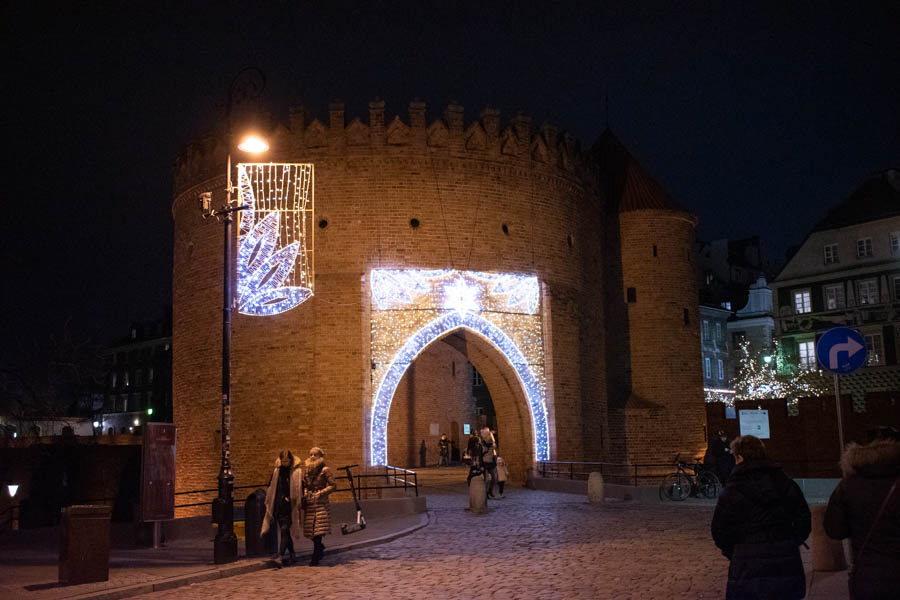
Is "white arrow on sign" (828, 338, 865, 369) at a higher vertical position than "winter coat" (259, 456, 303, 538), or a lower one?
higher

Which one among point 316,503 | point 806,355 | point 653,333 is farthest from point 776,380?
point 316,503

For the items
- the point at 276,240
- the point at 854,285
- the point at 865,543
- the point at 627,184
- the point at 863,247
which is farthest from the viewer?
the point at 854,285

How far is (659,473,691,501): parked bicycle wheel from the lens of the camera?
738 inches

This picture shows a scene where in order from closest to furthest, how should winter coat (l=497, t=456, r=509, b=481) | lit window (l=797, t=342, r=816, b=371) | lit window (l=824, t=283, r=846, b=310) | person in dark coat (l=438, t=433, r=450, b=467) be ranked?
winter coat (l=497, t=456, r=509, b=481), person in dark coat (l=438, t=433, r=450, b=467), lit window (l=824, t=283, r=846, b=310), lit window (l=797, t=342, r=816, b=371)

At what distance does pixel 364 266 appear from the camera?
22281 mm

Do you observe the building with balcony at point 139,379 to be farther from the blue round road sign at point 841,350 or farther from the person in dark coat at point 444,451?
the blue round road sign at point 841,350

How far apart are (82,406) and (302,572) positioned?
76.7 m

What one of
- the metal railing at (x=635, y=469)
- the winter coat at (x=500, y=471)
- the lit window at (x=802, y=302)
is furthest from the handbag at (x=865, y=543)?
the lit window at (x=802, y=302)

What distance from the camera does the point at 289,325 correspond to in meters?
22.1

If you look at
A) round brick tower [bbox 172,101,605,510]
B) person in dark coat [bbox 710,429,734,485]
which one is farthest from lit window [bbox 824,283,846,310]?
person in dark coat [bbox 710,429,734,485]

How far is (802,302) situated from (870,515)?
36.6 meters

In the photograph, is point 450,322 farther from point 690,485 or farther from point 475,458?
point 690,485

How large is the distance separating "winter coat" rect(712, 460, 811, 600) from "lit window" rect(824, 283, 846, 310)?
35.1 meters

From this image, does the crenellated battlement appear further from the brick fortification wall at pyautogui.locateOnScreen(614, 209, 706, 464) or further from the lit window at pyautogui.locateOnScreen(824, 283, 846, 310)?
the lit window at pyautogui.locateOnScreen(824, 283, 846, 310)
